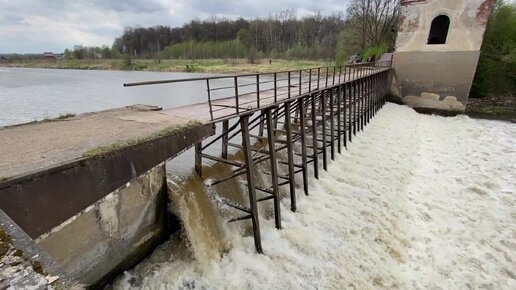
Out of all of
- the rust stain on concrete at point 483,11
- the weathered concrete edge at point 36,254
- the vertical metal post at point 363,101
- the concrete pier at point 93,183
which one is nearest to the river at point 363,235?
the concrete pier at point 93,183

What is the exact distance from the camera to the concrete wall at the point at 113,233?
3.63 m

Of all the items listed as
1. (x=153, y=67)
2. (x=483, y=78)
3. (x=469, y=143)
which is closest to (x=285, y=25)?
(x=153, y=67)

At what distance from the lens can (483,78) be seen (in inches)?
812

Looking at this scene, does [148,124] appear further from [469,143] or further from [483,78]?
[483,78]

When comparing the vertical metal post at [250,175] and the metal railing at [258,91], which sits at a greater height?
the metal railing at [258,91]

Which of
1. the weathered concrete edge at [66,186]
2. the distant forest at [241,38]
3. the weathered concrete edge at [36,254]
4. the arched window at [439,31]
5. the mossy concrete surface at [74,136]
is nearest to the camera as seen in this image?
the weathered concrete edge at [36,254]

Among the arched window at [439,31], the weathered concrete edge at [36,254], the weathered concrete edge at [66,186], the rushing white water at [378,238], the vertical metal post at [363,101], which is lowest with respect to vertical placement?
the rushing white water at [378,238]

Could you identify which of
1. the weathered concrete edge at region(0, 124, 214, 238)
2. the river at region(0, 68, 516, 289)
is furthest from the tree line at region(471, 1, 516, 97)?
the weathered concrete edge at region(0, 124, 214, 238)

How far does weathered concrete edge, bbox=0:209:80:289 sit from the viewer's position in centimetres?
137

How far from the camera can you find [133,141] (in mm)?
A: 3570

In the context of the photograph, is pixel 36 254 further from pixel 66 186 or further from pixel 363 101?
pixel 363 101

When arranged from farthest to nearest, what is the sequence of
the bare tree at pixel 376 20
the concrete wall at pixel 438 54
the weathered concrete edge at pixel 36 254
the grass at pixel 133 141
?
1. the bare tree at pixel 376 20
2. the concrete wall at pixel 438 54
3. the grass at pixel 133 141
4. the weathered concrete edge at pixel 36 254

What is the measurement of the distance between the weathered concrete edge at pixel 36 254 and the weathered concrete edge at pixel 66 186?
2.32ft

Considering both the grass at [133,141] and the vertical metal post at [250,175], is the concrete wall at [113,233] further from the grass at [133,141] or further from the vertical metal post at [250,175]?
the vertical metal post at [250,175]
